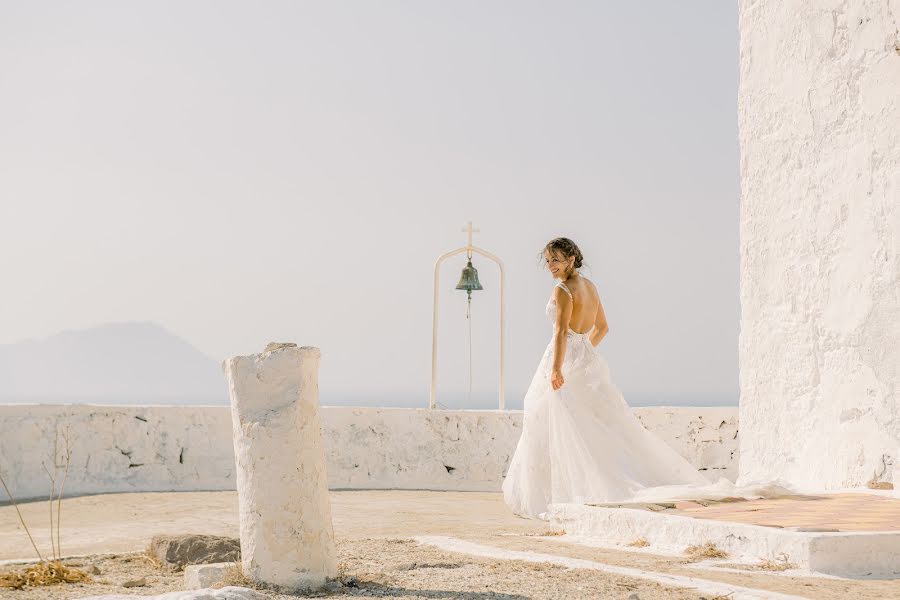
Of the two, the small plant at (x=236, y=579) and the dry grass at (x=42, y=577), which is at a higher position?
the small plant at (x=236, y=579)

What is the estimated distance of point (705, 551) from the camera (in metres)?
5.36

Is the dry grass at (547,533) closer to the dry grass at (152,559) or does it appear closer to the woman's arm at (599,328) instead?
the woman's arm at (599,328)

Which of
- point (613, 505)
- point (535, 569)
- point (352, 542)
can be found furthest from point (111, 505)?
point (535, 569)

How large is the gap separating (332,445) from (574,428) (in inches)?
139

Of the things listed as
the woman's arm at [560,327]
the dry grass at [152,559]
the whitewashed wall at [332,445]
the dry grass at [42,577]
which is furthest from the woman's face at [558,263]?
the dry grass at [42,577]

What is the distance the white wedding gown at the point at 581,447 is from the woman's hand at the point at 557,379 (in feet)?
0.15

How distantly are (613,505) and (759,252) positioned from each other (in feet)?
9.44

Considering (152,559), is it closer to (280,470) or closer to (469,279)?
(280,470)

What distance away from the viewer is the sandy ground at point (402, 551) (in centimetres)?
439

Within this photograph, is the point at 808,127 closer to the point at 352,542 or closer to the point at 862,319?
the point at 862,319

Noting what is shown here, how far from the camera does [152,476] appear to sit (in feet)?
32.5

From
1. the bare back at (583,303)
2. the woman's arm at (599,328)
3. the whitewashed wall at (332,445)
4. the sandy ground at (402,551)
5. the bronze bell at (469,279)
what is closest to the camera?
the sandy ground at (402,551)

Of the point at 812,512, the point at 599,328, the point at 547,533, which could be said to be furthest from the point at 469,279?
the point at 812,512

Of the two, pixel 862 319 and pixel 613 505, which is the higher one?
pixel 862 319
